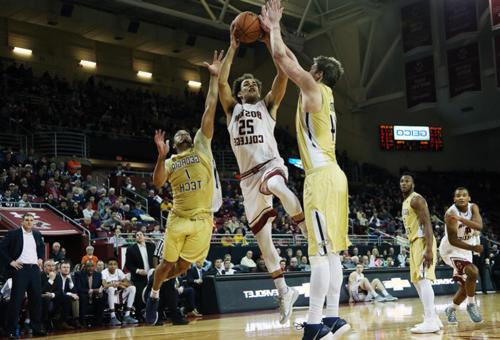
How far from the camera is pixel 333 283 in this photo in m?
5.22

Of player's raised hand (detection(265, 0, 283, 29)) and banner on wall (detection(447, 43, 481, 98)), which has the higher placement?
banner on wall (detection(447, 43, 481, 98))

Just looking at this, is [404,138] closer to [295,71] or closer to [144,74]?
[144,74]

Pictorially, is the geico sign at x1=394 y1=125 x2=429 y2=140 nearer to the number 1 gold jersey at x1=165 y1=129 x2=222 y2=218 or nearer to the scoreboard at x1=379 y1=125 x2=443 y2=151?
the scoreboard at x1=379 y1=125 x2=443 y2=151

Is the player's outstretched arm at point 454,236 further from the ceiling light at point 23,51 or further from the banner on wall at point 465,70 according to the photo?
the ceiling light at point 23,51

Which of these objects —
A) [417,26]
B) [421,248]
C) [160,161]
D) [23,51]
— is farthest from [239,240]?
[23,51]

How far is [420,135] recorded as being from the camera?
32.2 meters

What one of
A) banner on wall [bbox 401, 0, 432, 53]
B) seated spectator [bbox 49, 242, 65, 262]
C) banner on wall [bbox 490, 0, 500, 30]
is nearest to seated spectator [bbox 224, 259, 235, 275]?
seated spectator [bbox 49, 242, 65, 262]

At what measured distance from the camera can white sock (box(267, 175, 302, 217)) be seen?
20.5ft

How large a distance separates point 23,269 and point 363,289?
937 cm

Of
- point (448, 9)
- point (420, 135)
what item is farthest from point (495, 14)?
point (420, 135)

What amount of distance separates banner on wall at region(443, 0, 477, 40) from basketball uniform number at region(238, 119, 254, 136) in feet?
58.0

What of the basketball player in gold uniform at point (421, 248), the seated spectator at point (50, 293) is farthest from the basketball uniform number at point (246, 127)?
the seated spectator at point (50, 293)

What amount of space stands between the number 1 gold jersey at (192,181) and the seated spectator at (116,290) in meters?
5.41

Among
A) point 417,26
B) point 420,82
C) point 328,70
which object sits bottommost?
point 328,70
